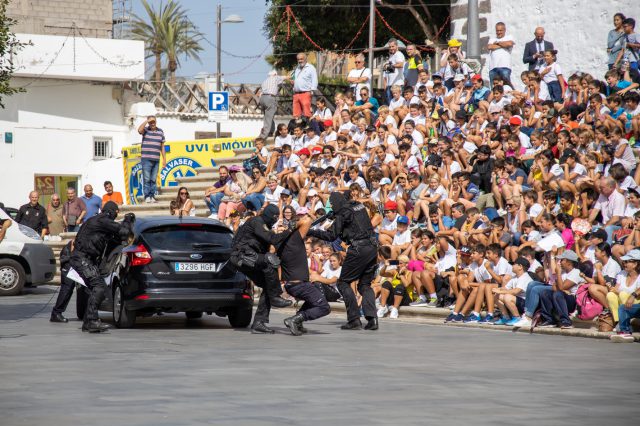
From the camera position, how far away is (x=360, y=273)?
17141 mm

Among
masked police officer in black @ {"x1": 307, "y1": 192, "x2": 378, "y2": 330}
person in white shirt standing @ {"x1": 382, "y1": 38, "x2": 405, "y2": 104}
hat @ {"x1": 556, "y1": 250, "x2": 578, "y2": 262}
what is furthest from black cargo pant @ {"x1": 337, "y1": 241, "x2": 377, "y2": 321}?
person in white shirt standing @ {"x1": 382, "y1": 38, "x2": 405, "y2": 104}

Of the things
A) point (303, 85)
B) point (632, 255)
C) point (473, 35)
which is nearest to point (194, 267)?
point (632, 255)

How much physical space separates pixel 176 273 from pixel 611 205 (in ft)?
21.9

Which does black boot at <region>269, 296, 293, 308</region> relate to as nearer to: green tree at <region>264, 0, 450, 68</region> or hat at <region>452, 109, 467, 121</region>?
hat at <region>452, 109, 467, 121</region>

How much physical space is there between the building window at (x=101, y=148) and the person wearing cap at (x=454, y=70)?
23.3 m

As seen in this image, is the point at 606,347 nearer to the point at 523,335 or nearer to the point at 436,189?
the point at 523,335

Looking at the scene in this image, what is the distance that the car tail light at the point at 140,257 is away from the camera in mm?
16719

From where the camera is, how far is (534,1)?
27.2 m

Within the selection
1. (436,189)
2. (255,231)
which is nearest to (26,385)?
(255,231)

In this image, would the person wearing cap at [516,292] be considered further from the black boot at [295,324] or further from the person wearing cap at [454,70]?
the person wearing cap at [454,70]

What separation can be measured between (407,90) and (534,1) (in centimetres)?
458

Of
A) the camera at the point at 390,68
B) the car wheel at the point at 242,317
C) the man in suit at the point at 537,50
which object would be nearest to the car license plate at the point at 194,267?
the car wheel at the point at 242,317

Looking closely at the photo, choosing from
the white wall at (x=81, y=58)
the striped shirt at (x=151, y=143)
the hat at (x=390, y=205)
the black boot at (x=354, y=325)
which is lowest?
the black boot at (x=354, y=325)

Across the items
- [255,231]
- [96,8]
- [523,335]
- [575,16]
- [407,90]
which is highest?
[96,8]
